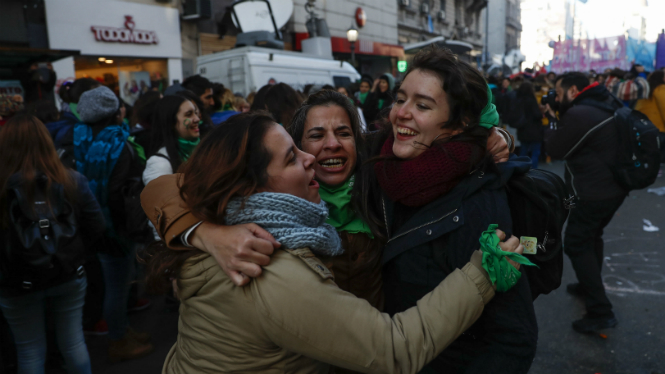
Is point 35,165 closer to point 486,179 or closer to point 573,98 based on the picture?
point 486,179

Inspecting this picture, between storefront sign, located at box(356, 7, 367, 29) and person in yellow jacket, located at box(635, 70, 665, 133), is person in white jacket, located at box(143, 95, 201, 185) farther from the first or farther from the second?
storefront sign, located at box(356, 7, 367, 29)

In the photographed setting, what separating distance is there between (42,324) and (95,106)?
1626mm

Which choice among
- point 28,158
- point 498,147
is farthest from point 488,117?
point 28,158

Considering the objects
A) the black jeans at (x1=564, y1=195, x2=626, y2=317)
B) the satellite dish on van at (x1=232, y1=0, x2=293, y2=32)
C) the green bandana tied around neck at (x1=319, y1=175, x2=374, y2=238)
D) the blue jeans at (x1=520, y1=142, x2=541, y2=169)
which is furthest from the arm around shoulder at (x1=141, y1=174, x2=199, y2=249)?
the satellite dish on van at (x1=232, y1=0, x2=293, y2=32)

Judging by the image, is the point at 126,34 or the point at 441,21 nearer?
the point at 126,34

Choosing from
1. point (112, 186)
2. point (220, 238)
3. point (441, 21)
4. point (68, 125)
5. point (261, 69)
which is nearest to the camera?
point (220, 238)

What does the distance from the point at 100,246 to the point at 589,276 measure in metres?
3.84

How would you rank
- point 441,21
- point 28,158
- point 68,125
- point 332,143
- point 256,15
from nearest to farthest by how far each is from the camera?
point 332,143
point 28,158
point 68,125
point 256,15
point 441,21

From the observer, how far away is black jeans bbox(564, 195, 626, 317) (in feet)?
12.3

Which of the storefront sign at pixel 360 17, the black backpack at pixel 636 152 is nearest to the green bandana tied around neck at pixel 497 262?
the black backpack at pixel 636 152

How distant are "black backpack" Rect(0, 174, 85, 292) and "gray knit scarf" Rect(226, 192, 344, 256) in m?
1.80

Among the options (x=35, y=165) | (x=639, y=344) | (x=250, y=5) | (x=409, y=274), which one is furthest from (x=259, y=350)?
(x=250, y=5)

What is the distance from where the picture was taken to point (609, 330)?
372cm

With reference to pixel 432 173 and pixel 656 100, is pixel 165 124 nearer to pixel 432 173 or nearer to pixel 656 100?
pixel 432 173
